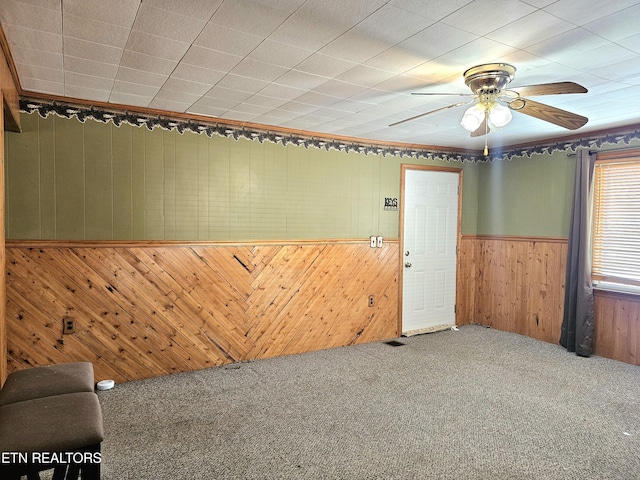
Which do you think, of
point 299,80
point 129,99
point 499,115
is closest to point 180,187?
point 129,99

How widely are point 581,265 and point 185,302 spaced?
4190mm

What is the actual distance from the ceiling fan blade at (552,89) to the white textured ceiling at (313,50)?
0.21 metres

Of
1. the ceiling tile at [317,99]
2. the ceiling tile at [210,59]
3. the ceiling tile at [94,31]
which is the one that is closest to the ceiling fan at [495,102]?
the ceiling tile at [317,99]

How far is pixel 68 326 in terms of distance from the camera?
11.2ft

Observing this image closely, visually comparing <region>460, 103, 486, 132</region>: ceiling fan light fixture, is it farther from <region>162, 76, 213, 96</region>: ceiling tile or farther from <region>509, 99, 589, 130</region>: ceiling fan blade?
<region>162, 76, 213, 96</region>: ceiling tile

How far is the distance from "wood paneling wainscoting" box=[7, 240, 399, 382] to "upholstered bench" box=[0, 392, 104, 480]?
1765mm

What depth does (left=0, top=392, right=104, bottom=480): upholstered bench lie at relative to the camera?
1.53 meters

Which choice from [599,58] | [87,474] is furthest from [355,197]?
[87,474]

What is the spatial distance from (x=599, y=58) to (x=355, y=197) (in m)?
2.83

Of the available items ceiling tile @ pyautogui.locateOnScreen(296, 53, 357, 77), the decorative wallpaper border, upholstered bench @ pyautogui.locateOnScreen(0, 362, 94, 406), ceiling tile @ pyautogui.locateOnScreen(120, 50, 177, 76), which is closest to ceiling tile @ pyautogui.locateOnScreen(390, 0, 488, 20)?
ceiling tile @ pyautogui.locateOnScreen(296, 53, 357, 77)

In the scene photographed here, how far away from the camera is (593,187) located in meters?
4.45

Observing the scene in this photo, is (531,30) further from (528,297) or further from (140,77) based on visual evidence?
(528,297)

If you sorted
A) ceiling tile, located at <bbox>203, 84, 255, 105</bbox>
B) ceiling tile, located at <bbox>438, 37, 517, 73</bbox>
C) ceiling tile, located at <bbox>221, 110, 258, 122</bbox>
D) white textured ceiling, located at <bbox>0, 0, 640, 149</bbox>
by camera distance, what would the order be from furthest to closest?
ceiling tile, located at <bbox>221, 110, 258, 122</bbox> → ceiling tile, located at <bbox>203, 84, 255, 105</bbox> → ceiling tile, located at <bbox>438, 37, 517, 73</bbox> → white textured ceiling, located at <bbox>0, 0, 640, 149</bbox>

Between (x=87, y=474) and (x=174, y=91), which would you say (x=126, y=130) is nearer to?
(x=174, y=91)
